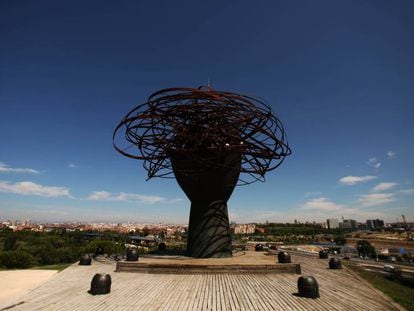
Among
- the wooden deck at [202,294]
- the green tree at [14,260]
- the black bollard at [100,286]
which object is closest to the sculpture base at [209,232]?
the wooden deck at [202,294]

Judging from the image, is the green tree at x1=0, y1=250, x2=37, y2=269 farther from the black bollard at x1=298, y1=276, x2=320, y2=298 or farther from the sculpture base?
the black bollard at x1=298, y1=276, x2=320, y2=298

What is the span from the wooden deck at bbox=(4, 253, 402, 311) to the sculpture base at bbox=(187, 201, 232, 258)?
17.7ft

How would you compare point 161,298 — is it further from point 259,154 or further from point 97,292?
point 259,154

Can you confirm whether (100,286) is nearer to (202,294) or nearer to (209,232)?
(202,294)

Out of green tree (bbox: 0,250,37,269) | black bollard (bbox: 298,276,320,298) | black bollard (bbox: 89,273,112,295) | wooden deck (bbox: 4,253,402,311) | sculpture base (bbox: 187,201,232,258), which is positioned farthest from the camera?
green tree (bbox: 0,250,37,269)

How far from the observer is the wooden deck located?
12.3m

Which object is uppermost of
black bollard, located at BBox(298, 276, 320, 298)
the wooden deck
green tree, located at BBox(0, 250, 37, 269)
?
black bollard, located at BBox(298, 276, 320, 298)

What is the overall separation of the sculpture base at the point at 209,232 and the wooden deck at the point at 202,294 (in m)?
5.40

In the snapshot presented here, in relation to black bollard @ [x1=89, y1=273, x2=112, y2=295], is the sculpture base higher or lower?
higher

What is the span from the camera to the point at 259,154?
24.1 meters

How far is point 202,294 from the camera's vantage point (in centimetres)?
1382

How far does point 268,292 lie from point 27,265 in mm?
53512

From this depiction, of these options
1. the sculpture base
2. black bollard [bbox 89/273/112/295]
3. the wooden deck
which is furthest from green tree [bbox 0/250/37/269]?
black bollard [bbox 89/273/112/295]

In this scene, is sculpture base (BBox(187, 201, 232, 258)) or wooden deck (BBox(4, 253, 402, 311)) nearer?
wooden deck (BBox(4, 253, 402, 311))
